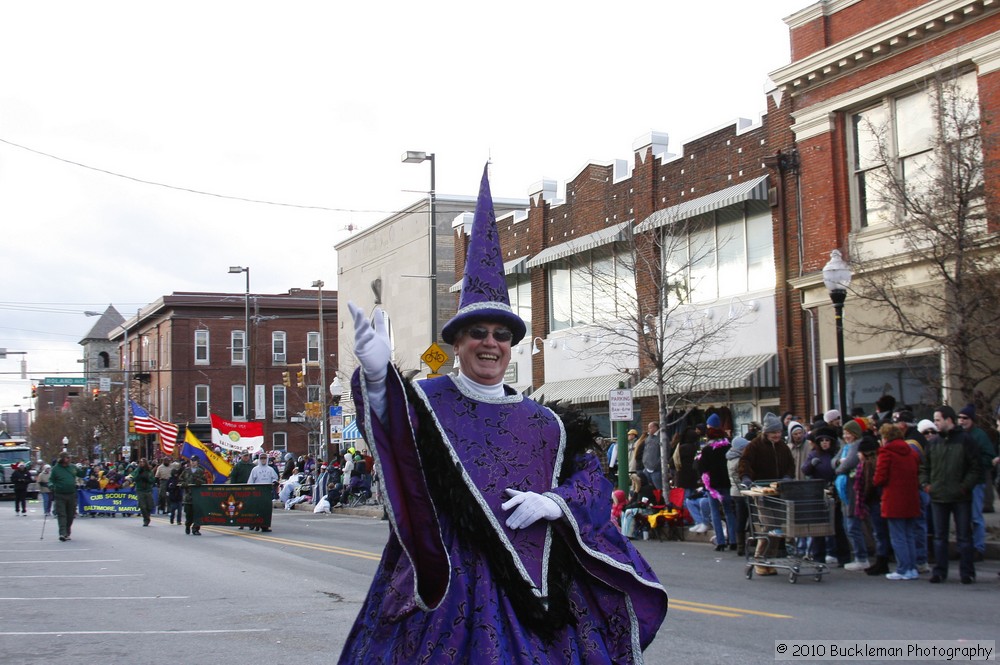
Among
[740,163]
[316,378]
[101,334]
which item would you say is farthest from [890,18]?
[101,334]

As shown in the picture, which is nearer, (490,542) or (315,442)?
(490,542)

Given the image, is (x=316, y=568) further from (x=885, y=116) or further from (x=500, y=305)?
(x=885, y=116)

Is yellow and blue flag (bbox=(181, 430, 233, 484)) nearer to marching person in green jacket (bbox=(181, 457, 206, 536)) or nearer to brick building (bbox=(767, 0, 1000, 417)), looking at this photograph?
marching person in green jacket (bbox=(181, 457, 206, 536))

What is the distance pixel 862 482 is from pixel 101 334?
96949 mm

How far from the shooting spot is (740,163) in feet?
81.5

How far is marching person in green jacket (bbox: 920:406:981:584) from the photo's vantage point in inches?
453

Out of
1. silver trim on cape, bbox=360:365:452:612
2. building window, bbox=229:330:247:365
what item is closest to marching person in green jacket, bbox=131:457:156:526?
silver trim on cape, bbox=360:365:452:612

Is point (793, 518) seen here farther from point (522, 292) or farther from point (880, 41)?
point (522, 292)

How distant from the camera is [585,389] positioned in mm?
30062

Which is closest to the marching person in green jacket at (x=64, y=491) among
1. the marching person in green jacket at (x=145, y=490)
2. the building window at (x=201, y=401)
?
the marching person in green jacket at (x=145, y=490)

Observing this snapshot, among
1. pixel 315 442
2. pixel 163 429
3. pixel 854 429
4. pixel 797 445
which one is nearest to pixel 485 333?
pixel 854 429

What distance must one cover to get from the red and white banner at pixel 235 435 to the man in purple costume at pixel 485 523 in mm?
31927

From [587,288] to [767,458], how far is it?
17.0 meters

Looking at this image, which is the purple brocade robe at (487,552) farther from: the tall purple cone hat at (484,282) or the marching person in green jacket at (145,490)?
the marching person in green jacket at (145,490)
